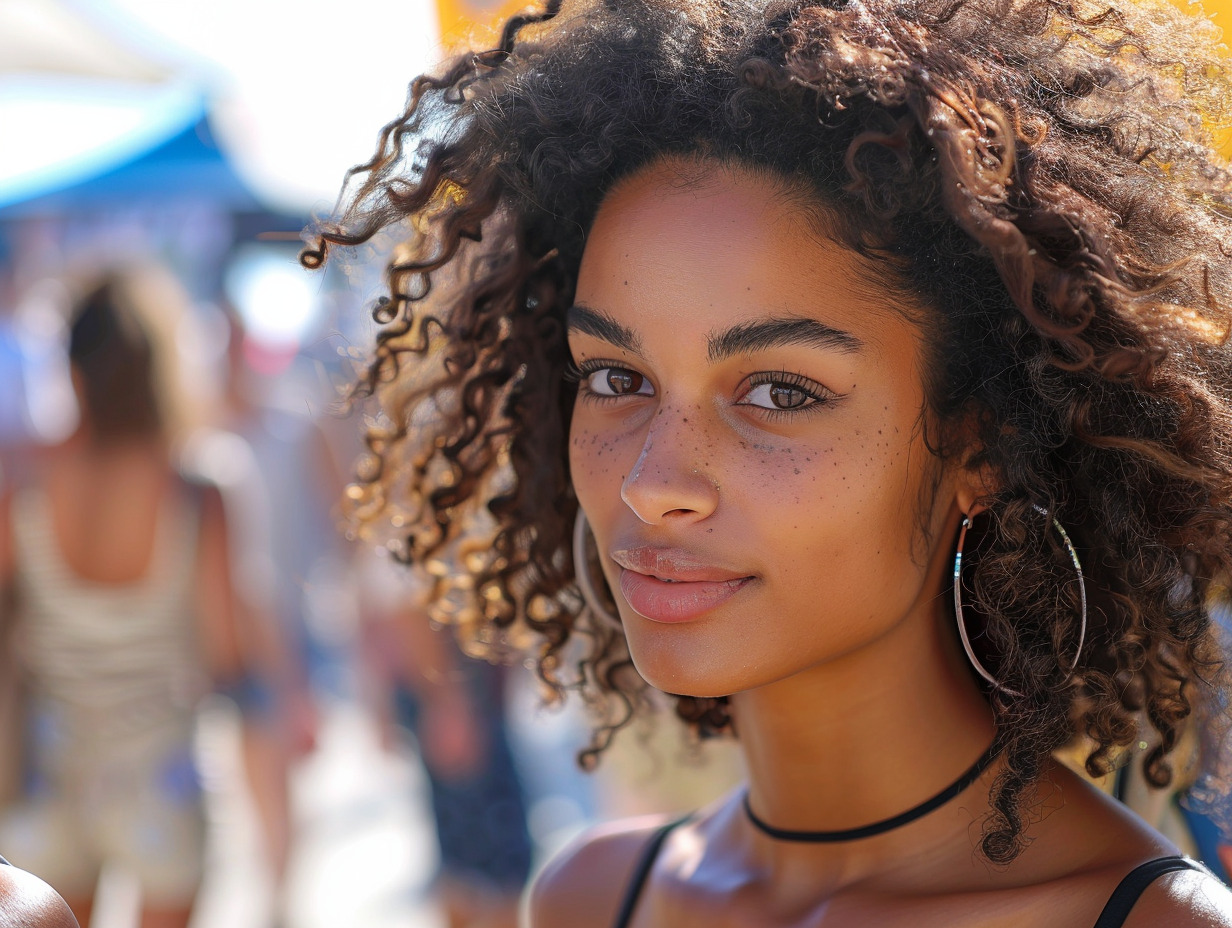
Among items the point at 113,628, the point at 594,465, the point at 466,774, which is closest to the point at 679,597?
the point at 594,465

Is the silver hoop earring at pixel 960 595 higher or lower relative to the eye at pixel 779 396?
lower

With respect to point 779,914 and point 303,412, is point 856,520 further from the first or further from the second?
point 303,412

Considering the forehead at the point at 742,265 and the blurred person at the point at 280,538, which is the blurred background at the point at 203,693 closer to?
the blurred person at the point at 280,538

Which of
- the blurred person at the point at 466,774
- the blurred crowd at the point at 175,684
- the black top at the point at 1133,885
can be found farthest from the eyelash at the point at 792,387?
the blurred person at the point at 466,774

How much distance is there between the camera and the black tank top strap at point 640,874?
200 centimetres

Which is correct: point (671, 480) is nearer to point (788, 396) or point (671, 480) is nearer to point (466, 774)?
point (788, 396)

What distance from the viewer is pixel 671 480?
61.0 inches

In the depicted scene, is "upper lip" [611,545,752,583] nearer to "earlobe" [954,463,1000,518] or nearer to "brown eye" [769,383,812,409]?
"brown eye" [769,383,812,409]

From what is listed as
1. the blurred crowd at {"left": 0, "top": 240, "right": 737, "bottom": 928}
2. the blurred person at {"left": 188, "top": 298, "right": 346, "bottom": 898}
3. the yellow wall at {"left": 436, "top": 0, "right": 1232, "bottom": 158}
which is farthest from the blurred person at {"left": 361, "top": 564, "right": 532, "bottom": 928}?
the yellow wall at {"left": 436, "top": 0, "right": 1232, "bottom": 158}

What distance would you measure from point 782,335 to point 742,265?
0.34ft

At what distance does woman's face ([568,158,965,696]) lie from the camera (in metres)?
Result: 1.56

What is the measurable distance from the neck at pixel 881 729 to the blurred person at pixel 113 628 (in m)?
2.58

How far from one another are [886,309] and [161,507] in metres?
2.87

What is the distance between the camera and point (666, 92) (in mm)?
1729
